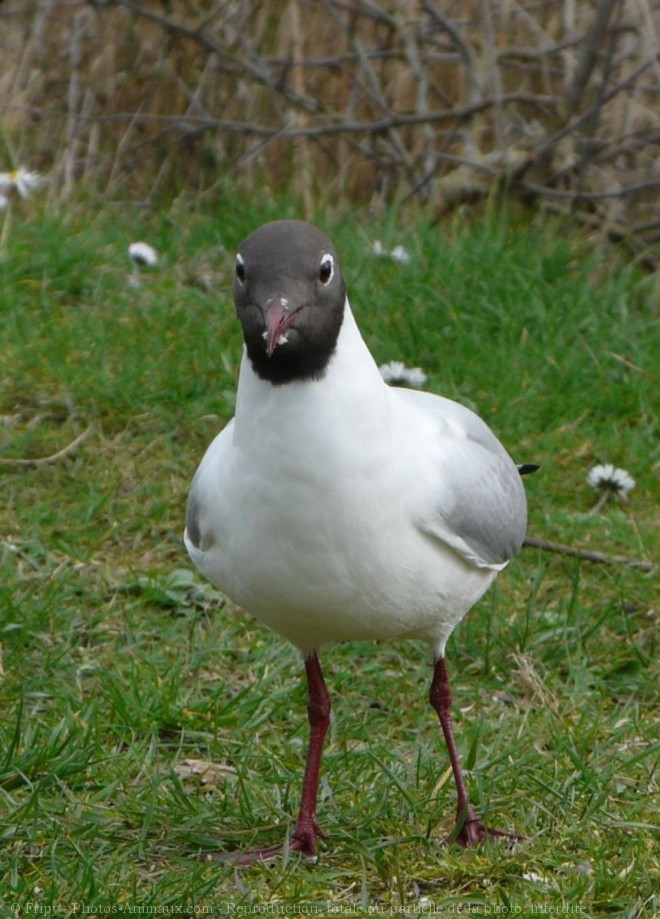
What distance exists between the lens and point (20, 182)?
22.5 feet

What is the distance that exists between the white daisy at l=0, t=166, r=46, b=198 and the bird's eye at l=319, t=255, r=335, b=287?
3888 millimetres

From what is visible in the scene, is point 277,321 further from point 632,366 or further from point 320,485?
point 632,366

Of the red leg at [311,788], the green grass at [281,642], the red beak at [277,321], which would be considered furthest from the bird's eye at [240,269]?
the green grass at [281,642]

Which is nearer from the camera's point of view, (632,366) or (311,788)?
(311,788)

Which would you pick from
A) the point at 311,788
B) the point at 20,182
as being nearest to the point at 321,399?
the point at 311,788

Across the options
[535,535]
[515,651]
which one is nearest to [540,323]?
[535,535]

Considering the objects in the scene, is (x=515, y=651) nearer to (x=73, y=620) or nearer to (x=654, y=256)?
(x=73, y=620)

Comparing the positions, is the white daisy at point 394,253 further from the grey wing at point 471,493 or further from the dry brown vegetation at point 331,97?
the grey wing at point 471,493

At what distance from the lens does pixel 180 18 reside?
26.7ft

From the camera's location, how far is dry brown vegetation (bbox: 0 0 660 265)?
7500mm

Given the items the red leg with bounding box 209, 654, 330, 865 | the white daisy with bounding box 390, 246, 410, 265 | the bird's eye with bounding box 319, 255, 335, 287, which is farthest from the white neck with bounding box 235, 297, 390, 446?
the white daisy with bounding box 390, 246, 410, 265

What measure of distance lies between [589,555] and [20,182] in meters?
3.33

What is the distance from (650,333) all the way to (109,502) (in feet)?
7.78

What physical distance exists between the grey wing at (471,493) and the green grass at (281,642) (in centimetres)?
62
